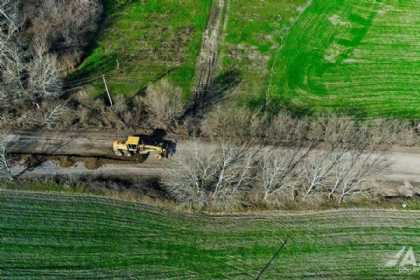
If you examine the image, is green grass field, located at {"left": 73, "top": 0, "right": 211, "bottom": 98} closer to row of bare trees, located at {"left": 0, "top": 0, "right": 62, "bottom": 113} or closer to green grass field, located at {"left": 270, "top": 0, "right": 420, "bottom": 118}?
row of bare trees, located at {"left": 0, "top": 0, "right": 62, "bottom": 113}

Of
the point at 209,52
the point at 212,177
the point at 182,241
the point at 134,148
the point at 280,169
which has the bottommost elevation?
the point at 182,241

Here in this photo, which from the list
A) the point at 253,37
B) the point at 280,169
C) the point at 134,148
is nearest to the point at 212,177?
the point at 280,169

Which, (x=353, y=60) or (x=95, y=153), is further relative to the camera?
(x=353, y=60)

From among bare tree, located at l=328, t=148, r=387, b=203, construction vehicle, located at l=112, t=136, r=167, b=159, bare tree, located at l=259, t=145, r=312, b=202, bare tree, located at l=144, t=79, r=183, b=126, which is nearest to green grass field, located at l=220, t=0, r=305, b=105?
bare tree, located at l=144, t=79, r=183, b=126

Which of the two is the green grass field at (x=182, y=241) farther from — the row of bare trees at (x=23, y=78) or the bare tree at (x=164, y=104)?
the row of bare trees at (x=23, y=78)

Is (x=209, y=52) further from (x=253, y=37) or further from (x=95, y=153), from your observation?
(x=95, y=153)

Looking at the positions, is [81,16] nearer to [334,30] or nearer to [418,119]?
[334,30]

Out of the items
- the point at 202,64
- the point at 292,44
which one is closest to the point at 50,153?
the point at 202,64
